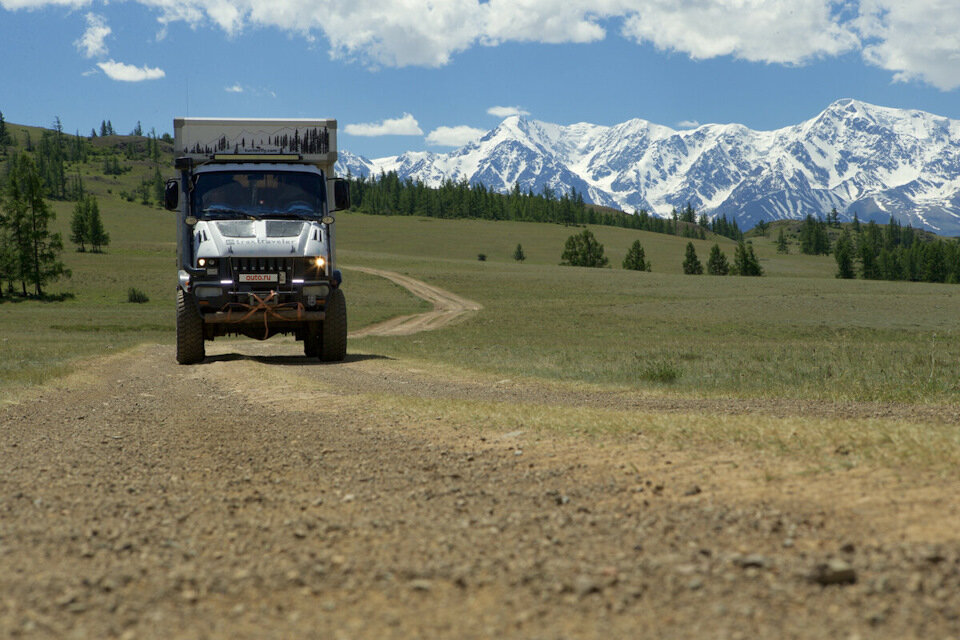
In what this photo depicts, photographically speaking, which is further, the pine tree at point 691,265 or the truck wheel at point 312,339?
the pine tree at point 691,265

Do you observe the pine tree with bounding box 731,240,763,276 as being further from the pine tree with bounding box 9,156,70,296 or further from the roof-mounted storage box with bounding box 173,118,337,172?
the roof-mounted storage box with bounding box 173,118,337,172

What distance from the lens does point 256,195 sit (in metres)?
18.7

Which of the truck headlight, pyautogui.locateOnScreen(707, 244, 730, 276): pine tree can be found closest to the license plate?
the truck headlight

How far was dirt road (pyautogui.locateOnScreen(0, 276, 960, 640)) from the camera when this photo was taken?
3.46m

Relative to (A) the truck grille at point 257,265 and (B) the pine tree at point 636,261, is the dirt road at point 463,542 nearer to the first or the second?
(A) the truck grille at point 257,265

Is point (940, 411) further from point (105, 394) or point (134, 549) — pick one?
point (105, 394)

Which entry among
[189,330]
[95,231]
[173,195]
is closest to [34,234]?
[95,231]

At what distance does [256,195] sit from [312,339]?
475 cm

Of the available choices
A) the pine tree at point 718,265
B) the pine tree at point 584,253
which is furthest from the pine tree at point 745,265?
the pine tree at point 584,253

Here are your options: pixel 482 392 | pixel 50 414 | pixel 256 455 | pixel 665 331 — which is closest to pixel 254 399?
pixel 50 414

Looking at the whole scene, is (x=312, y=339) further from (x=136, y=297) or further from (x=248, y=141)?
(x=136, y=297)

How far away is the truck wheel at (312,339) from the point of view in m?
20.8

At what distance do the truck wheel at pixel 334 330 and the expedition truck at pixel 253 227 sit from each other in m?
0.04

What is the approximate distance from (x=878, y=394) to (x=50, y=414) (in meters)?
12.5
